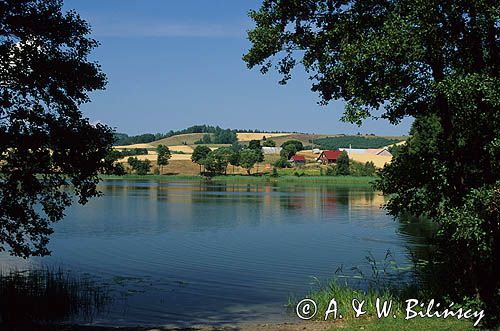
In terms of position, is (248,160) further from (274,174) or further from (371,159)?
(371,159)

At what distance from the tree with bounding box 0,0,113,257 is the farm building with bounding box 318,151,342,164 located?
564ft

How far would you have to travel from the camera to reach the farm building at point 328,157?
7510 inches

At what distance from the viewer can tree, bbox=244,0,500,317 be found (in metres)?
13.4

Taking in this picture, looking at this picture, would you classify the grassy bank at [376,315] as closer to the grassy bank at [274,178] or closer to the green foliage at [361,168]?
the grassy bank at [274,178]

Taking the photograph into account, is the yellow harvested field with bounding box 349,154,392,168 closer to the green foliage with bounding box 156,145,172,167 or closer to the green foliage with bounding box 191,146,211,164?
the green foliage with bounding box 191,146,211,164

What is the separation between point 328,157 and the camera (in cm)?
19288

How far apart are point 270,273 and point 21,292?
38.1 feet

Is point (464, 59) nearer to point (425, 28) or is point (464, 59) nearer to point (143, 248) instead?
point (425, 28)

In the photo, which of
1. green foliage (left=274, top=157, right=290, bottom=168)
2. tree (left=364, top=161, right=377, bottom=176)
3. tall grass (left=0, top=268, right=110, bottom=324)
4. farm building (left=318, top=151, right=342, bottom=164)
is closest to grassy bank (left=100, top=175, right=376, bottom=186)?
tree (left=364, top=161, right=377, bottom=176)

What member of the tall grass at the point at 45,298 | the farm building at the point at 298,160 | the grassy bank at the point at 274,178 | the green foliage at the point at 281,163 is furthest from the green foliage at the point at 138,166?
the tall grass at the point at 45,298

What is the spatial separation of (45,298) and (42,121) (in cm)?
610

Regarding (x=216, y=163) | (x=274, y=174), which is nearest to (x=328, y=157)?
(x=274, y=174)

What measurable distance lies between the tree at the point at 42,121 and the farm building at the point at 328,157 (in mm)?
171818

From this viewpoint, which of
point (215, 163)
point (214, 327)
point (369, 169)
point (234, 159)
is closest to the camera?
point (214, 327)
